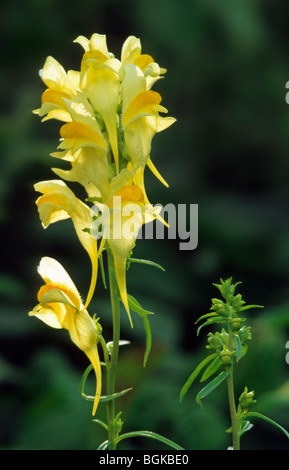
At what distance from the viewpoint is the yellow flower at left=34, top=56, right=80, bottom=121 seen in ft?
2.74

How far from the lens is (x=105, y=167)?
823mm

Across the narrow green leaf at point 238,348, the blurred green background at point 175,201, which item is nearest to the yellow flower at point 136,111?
the narrow green leaf at point 238,348

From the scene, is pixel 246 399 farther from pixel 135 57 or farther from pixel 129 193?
pixel 135 57

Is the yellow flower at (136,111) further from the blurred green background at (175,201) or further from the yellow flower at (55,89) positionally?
the blurred green background at (175,201)

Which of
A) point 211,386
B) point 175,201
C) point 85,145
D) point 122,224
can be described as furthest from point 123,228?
point 175,201

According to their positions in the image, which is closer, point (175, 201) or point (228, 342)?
point (228, 342)

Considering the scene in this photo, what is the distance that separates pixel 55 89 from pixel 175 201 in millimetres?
1560

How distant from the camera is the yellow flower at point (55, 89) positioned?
32.9 inches

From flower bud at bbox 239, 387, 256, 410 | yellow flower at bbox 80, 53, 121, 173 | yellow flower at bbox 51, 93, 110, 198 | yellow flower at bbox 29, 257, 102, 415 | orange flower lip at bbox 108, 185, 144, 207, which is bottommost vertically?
flower bud at bbox 239, 387, 256, 410

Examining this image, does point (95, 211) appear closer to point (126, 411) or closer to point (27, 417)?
point (126, 411)

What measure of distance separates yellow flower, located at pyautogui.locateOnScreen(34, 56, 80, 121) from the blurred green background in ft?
2.92

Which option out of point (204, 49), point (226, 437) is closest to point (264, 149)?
point (204, 49)

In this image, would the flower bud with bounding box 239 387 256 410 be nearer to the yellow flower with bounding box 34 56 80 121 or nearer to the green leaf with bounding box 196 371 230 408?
the green leaf with bounding box 196 371 230 408

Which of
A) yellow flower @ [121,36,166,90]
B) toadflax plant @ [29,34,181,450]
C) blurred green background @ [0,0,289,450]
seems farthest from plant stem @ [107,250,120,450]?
blurred green background @ [0,0,289,450]
